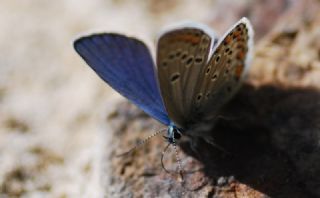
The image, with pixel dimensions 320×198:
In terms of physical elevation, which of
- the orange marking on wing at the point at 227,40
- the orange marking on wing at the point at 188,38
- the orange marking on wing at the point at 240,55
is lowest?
the orange marking on wing at the point at 188,38

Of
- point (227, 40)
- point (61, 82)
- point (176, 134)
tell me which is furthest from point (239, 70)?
point (61, 82)

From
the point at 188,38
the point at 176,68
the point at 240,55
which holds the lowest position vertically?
the point at 176,68

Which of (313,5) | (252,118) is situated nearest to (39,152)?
(252,118)

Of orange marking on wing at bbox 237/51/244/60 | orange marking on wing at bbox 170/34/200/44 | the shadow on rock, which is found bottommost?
the shadow on rock

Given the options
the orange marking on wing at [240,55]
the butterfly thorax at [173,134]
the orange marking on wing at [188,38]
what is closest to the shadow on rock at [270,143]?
the butterfly thorax at [173,134]

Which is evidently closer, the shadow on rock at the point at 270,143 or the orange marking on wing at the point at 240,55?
the shadow on rock at the point at 270,143

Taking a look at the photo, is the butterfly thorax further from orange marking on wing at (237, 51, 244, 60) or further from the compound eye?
orange marking on wing at (237, 51, 244, 60)

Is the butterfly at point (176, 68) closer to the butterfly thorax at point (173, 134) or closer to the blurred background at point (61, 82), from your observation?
the butterfly thorax at point (173, 134)

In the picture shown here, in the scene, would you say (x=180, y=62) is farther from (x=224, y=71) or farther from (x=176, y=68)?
(x=224, y=71)

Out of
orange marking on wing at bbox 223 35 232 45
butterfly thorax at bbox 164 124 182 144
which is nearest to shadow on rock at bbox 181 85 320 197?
butterfly thorax at bbox 164 124 182 144
